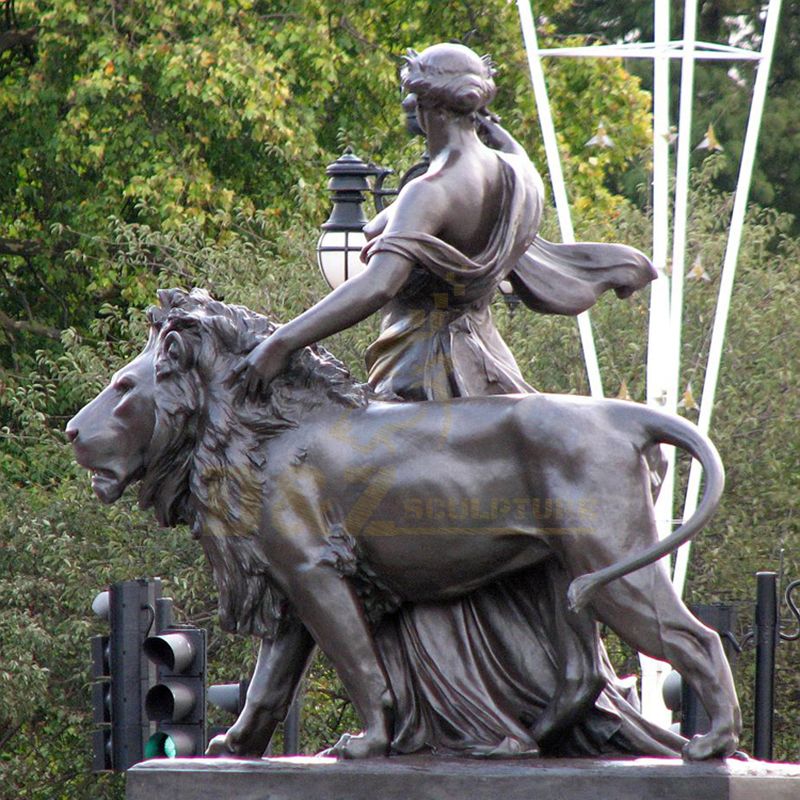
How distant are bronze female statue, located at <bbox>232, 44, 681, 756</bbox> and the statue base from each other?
21cm

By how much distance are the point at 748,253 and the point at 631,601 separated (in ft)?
44.3

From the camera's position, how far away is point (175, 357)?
7.10 meters

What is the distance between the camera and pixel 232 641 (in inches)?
682

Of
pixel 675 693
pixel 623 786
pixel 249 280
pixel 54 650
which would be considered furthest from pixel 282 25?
pixel 623 786

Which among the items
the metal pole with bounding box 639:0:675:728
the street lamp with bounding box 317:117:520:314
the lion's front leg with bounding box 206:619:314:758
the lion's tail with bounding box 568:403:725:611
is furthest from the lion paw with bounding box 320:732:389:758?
the metal pole with bounding box 639:0:675:728

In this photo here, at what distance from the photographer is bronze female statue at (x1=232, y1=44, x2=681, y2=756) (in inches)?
273

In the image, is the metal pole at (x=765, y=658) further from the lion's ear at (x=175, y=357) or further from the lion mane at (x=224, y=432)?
the lion's ear at (x=175, y=357)

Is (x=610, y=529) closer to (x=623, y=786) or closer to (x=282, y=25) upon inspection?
(x=623, y=786)

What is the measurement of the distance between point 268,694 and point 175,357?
1.17 metres

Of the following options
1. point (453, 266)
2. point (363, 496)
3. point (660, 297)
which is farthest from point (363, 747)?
point (660, 297)

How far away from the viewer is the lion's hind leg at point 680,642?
6602 mm

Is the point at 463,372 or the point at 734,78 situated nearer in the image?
A: the point at 463,372

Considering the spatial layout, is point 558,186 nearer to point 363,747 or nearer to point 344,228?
point 344,228

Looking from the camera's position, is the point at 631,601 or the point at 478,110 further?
the point at 478,110
